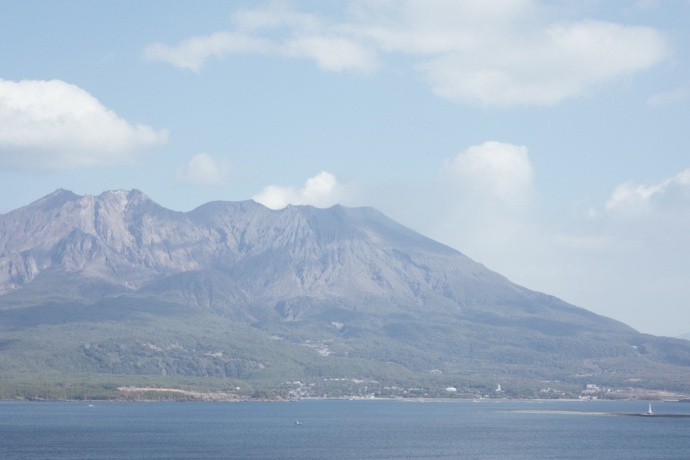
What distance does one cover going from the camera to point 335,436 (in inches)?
5256

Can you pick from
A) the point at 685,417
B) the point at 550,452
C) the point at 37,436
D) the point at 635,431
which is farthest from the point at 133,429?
the point at 685,417

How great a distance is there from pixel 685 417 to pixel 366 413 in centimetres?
5777

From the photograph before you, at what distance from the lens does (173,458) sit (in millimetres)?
102562

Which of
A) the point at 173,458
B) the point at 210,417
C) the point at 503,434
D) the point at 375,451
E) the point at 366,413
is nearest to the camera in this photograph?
the point at 173,458

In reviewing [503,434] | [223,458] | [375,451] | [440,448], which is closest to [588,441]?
[503,434]

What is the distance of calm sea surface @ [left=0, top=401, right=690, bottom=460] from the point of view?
357ft

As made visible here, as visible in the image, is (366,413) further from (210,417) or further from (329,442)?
(329,442)

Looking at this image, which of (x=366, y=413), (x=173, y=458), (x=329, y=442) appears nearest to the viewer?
(x=173, y=458)

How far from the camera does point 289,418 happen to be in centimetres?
17988

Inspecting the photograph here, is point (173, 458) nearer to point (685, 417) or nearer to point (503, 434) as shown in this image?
point (503, 434)

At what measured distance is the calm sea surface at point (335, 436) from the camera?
108875 millimetres

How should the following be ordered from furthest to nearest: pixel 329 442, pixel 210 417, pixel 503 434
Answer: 1. pixel 210 417
2. pixel 503 434
3. pixel 329 442

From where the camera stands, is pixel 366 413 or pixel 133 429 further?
pixel 366 413

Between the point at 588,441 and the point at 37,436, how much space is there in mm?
67436
